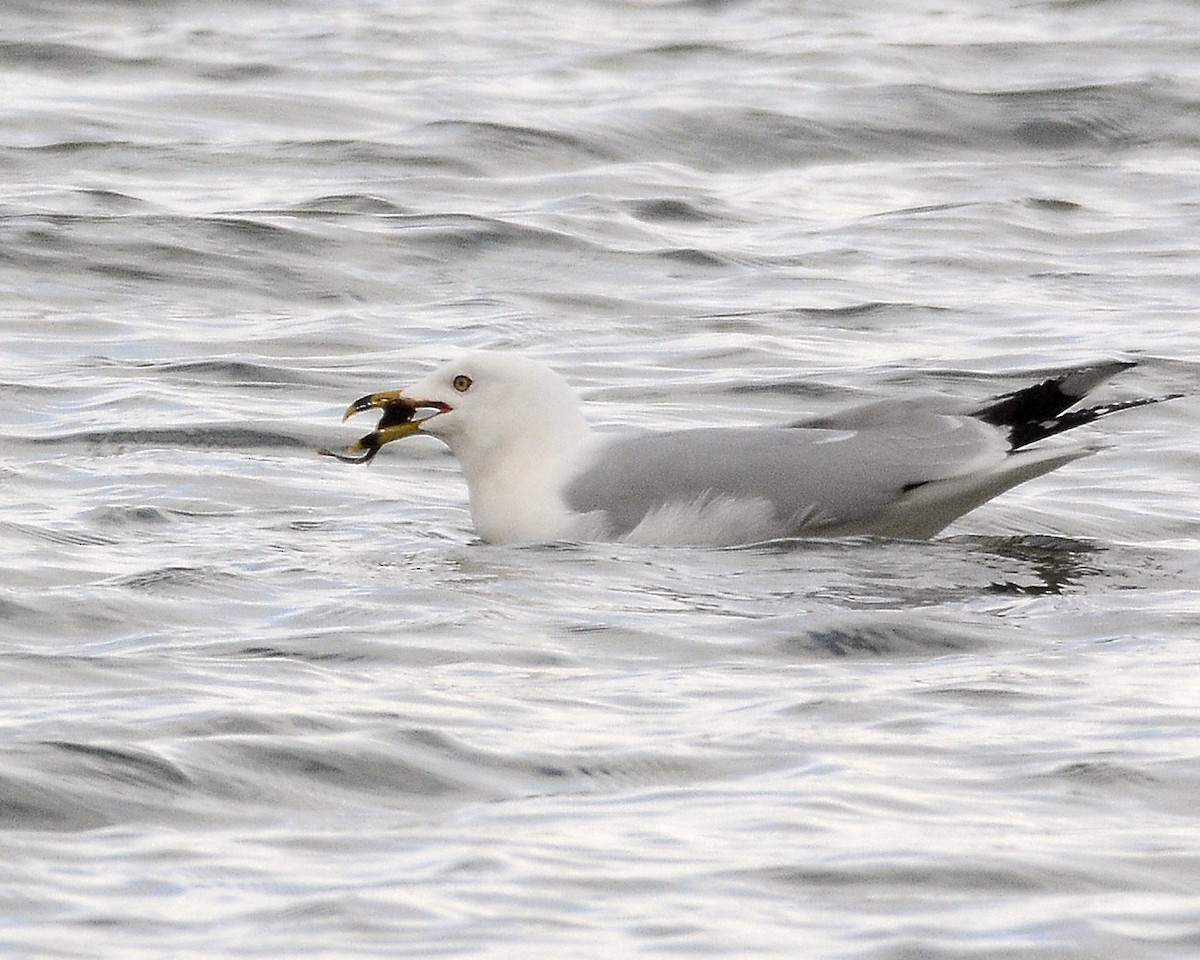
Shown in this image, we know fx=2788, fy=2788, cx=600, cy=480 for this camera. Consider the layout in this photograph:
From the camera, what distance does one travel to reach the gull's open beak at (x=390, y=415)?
A: 7828 millimetres

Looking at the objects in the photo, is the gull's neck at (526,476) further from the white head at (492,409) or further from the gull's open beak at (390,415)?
the gull's open beak at (390,415)

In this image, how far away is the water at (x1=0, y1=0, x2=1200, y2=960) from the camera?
4625mm

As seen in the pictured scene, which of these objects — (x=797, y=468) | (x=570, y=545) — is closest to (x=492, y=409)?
(x=570, y=545)

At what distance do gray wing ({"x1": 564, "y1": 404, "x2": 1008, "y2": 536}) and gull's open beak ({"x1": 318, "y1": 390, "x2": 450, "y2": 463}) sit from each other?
1.88 feet

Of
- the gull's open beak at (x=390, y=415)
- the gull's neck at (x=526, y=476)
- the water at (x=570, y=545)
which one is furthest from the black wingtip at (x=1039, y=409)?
the gull's open beak at (x=390, y=415)

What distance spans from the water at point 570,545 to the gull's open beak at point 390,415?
277mm

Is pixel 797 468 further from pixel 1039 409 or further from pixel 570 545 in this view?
pixel 1039 409

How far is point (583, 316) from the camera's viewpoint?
11305 millimetres

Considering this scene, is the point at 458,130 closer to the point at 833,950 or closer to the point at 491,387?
the point at 491,387

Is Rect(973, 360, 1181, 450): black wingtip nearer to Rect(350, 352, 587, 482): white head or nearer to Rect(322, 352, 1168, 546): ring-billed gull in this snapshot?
Rect(322, 352, 1168, 546): ring-billed gull

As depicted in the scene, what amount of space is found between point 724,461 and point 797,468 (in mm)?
196

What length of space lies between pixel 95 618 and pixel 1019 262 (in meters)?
6.93

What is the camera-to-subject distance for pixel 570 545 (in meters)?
7.43

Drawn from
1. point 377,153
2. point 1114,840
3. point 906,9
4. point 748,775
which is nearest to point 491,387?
point 748,775
